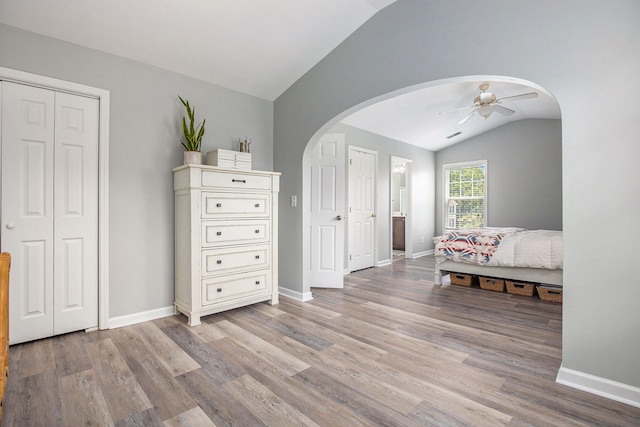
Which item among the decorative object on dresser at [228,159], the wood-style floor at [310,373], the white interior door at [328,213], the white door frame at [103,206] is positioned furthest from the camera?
the white interior door at [328,213]

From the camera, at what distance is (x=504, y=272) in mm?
4020

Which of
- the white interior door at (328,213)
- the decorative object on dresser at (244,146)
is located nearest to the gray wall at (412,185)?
the white interior door at (328,213)

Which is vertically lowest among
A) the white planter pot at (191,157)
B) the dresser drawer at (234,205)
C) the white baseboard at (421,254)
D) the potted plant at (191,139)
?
the white baseboard at (421,254)

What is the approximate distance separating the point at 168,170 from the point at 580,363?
359 centimetres

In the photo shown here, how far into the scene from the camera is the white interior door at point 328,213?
4.29 m

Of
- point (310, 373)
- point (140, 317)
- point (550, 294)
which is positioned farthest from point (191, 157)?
point (550, 294)

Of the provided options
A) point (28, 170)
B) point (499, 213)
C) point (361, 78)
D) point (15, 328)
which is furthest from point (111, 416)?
point (499, 213)

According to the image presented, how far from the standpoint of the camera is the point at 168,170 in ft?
10.2

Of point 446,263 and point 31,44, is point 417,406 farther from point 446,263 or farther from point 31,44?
point 31,44

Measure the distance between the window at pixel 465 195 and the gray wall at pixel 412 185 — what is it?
1.22 ft

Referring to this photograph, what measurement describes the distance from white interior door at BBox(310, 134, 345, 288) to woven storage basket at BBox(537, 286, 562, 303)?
241 cm

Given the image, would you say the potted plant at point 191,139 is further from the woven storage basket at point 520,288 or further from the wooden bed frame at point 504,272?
the woven storage basket at point 520,288

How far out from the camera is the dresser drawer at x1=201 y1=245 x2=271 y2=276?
2.96 meters

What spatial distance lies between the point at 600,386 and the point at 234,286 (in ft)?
9.33
